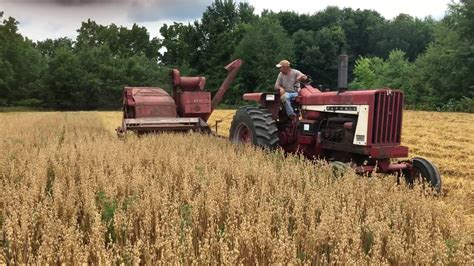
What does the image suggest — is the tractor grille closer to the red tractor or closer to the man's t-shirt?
the red tractor

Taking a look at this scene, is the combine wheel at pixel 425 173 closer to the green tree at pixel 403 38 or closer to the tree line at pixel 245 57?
the tree line at pixel 245 57

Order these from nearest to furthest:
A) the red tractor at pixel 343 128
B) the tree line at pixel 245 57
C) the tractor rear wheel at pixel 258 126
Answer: the red tractor at pixel 343 128
the tractor rear wheel at pixel 258 126
the tree line at pixel 245 57

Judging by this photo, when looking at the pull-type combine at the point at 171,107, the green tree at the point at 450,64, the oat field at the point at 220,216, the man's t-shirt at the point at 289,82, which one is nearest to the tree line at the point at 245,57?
the green tree at the point at 450,64

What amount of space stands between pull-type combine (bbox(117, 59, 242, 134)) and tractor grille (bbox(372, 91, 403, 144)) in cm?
610

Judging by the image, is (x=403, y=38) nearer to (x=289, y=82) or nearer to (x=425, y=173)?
(x=289, y=82)

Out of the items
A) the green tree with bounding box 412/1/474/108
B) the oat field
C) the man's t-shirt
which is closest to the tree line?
the green tree with bounding box 412/1/474/108

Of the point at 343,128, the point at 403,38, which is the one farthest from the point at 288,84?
the point at 403,38

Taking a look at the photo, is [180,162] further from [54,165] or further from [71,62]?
[71,62]

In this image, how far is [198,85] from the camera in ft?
42.7

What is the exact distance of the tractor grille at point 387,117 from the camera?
258 inches

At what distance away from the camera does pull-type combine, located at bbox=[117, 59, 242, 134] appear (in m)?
11.4

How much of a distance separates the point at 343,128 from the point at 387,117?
29.0 inches

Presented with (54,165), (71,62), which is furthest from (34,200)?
(71,62)

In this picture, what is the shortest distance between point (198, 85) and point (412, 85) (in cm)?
2669
